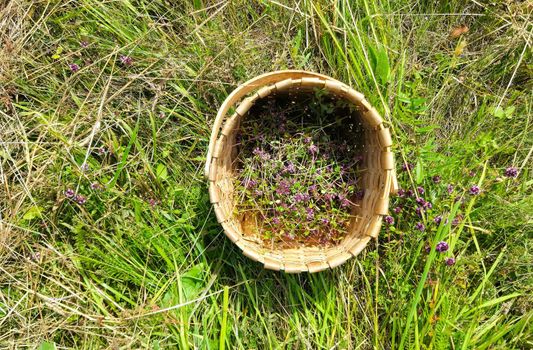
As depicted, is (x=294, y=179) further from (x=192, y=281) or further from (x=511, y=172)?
(x=511, y=172)

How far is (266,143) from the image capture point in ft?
4.68

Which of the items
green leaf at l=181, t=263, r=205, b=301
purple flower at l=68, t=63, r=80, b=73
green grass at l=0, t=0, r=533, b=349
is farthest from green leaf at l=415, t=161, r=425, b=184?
purple flower at l=68, t=63, r=80, b=73

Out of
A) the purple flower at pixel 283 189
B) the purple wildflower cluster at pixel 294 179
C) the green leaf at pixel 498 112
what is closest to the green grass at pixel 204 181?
the green leaf at pixel 498 112

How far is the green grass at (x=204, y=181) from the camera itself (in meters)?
1.34

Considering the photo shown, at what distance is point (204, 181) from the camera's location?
1430 millimetres

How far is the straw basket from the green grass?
88 mm

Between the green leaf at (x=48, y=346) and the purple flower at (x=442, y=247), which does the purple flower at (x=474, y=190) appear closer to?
the purple flower at (x=442, y=247)

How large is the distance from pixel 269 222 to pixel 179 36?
67 cm

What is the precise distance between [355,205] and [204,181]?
46 centimetres

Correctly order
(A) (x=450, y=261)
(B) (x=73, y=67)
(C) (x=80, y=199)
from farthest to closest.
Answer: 1. (B) (x=73, y=67)
2. (C) (x=80, y=199)
3. (A) (x=450, y=261)

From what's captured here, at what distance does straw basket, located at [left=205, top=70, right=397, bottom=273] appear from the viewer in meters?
1.21

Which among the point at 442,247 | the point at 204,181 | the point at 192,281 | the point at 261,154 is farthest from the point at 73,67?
the point at 442,247

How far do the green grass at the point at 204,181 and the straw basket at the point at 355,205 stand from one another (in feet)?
0.29

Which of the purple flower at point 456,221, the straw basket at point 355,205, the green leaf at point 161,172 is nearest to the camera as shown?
the straw basket at point 355,205
